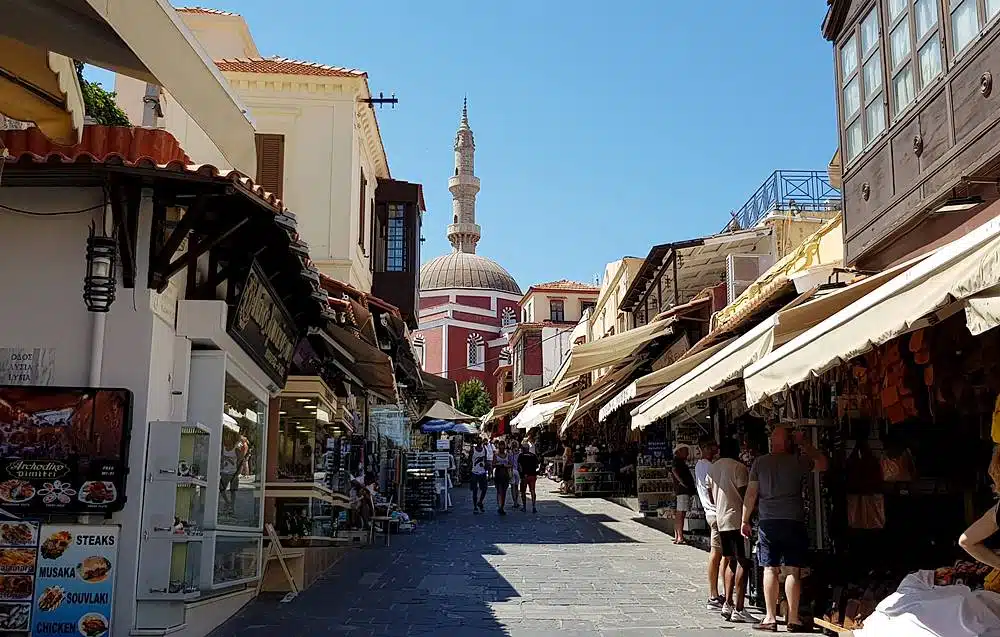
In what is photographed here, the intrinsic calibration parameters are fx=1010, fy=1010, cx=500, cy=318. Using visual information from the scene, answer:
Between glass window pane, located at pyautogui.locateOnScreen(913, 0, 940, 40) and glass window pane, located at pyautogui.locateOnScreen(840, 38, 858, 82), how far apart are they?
1743mm

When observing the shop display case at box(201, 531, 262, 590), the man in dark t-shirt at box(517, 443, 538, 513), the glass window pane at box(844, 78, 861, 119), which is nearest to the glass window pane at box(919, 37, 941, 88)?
the glass window pane at box(844, 78, 861, 119)

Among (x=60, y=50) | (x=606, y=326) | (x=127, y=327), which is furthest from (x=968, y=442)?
(x=606, y=326)

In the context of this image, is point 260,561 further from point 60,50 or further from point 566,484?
point 566,484

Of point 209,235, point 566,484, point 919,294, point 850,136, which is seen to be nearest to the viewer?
point 919,294

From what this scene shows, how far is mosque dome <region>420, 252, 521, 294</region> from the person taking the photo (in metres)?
77.1

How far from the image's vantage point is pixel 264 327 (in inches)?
391

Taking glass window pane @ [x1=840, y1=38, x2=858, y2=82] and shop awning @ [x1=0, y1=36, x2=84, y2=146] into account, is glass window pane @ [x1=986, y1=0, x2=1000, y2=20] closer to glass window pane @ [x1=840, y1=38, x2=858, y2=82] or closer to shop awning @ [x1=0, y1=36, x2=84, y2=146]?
glass window pane @ [x1=840, y1=38, x2=858, y2=82]

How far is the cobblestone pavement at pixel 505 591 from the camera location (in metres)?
8.81

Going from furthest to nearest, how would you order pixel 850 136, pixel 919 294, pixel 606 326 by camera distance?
pixel 606 326, pixel 850 136, pixel 919 294

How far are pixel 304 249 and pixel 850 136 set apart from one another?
25.7 ft

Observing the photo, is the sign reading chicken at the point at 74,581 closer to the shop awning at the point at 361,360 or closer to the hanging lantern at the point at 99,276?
the hanging lantern at the point at 99,276

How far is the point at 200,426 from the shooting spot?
7914 millimetres

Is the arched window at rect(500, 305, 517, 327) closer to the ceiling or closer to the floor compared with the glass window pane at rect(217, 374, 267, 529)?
closer to the ceiling

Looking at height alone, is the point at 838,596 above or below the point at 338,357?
below
